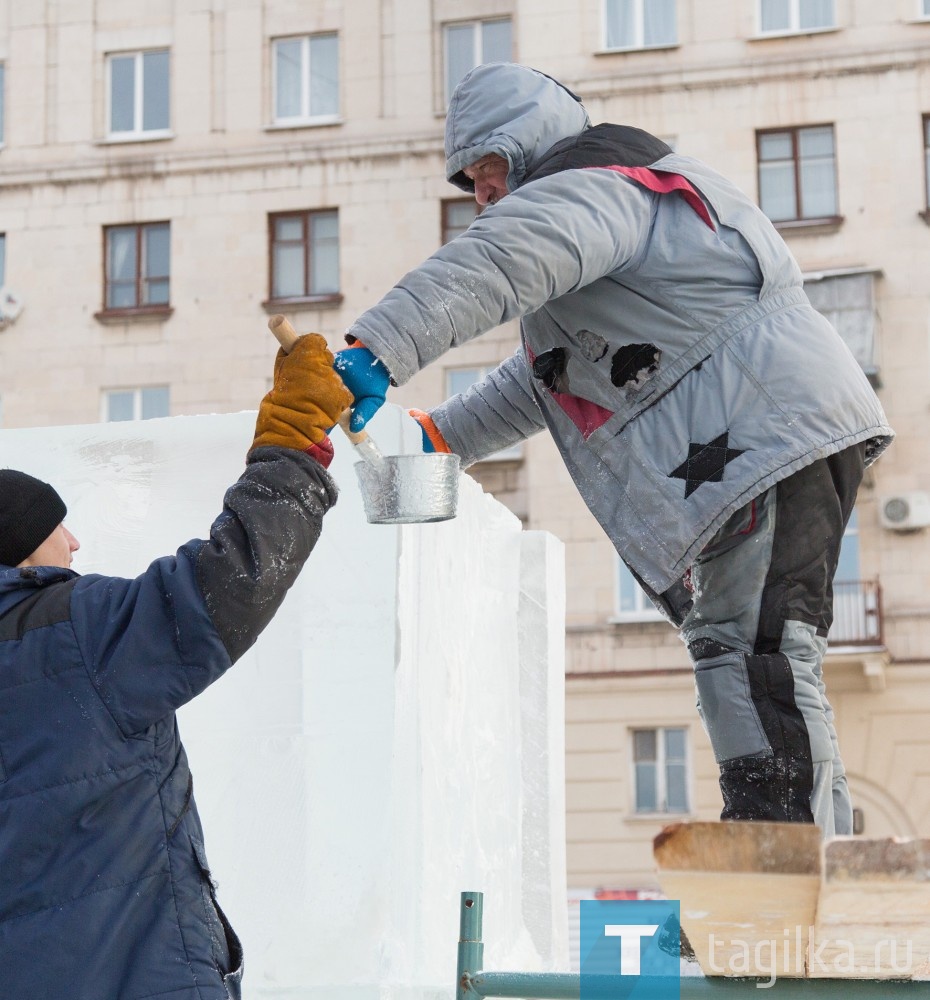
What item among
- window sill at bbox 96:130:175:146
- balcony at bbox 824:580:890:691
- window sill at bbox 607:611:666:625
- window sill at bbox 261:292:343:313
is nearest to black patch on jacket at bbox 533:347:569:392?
balcony at bbox 824:580:890:691

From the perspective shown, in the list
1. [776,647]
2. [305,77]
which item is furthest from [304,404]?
[305,77]

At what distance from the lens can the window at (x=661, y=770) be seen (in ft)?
59.6

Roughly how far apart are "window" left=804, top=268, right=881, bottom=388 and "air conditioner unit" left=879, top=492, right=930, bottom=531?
1.27 metres

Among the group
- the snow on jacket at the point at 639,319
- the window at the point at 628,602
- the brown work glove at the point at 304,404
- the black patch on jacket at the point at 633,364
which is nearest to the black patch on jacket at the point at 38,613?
the brown work glove at the point at 304,404

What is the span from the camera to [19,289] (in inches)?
819

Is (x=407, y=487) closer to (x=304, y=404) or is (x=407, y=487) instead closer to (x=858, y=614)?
(x=304, y=404)

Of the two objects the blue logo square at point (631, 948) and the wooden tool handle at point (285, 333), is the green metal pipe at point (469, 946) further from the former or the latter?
the wooden tool handle at point (285, 333)

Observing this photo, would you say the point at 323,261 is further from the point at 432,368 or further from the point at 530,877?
the point at 530,877

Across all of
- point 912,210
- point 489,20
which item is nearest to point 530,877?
point 912,210

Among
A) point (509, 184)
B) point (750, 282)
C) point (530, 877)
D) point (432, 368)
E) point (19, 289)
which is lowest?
point (530, 877)

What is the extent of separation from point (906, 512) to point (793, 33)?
5.66m

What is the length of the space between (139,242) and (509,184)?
18553mm

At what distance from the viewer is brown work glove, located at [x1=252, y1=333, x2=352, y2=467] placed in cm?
244

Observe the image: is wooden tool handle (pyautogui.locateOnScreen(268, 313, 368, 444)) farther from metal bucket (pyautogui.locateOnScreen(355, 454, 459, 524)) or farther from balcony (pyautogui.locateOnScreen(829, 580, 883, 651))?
balcony (pyautogui.locateOnScreen(829, 580, 883, 651))
